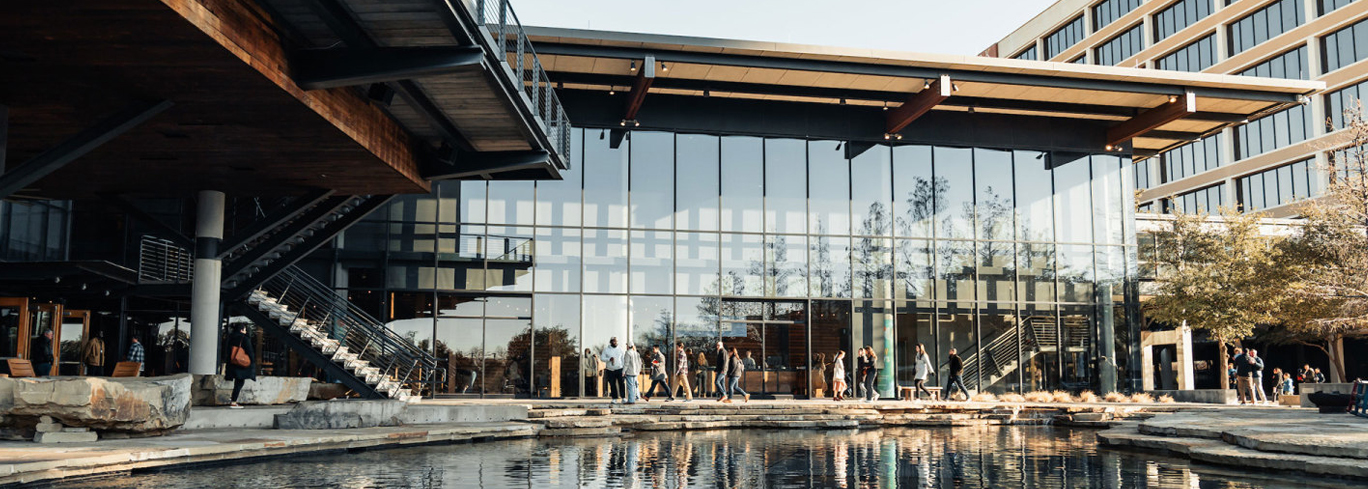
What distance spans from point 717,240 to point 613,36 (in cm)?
699

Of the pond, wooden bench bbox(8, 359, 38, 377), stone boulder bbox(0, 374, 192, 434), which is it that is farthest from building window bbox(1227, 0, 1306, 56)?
wooden bench bbox(8, 359, 38, 377)

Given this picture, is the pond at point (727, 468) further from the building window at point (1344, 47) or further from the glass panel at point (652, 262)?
the building window at point (1344, 47)

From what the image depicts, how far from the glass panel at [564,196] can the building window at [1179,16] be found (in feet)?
155

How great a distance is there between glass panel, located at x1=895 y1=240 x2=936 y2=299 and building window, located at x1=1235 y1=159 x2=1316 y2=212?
32400 millimetres

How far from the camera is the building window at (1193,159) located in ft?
204

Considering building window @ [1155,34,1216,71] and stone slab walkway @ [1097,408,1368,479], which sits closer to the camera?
stone slab walkway @ [1097,408,1368,479]

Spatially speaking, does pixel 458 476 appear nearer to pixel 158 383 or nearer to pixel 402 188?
pixel 158 383

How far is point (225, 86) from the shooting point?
42.8ft

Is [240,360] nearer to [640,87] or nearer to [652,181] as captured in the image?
[640,87]

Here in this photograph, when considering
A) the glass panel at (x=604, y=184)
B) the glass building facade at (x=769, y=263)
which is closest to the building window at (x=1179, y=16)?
the glass building facade at (x=769, y=263)

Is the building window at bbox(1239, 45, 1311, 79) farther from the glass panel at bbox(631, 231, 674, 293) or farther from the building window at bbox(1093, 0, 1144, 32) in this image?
the glass panel at bbox(631, 231, 674, 293)

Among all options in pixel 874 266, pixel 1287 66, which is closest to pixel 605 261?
pixel 874 266

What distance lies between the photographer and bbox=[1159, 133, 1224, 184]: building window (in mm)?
62188

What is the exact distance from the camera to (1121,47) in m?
68.2
